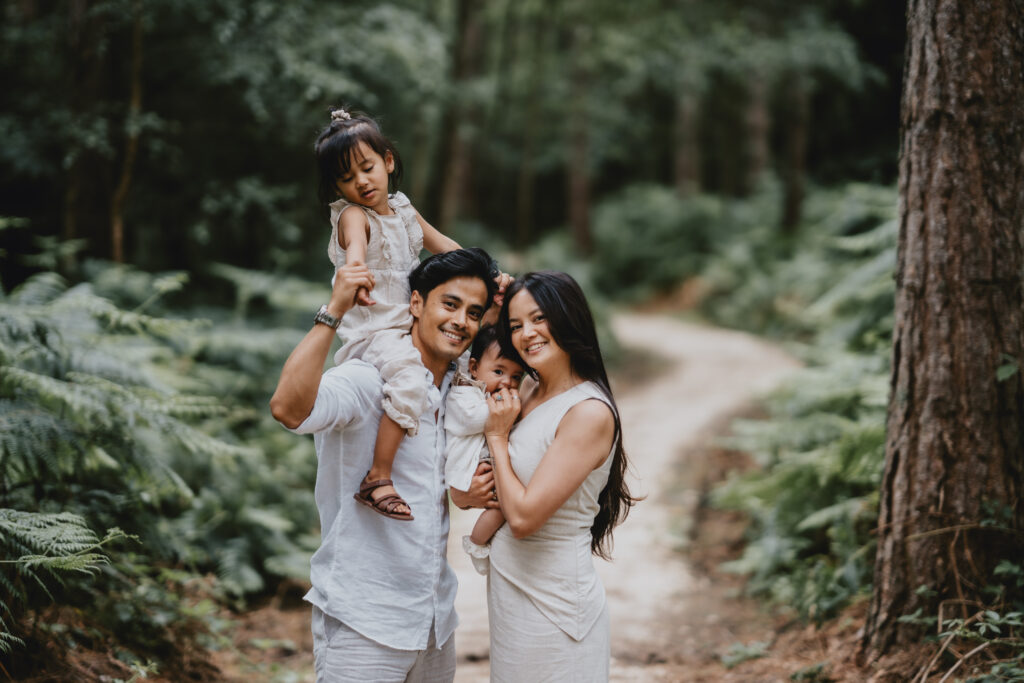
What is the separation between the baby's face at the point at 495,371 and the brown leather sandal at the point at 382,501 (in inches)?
21.3

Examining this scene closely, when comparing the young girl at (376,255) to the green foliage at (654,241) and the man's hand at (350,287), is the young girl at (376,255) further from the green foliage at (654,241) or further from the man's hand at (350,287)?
the green foliage at (654,241)

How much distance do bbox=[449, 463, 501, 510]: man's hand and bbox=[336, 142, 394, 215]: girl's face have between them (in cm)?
102

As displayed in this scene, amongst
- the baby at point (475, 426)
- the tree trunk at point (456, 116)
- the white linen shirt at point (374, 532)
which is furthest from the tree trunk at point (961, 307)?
the tree trunk at point (456, 116)

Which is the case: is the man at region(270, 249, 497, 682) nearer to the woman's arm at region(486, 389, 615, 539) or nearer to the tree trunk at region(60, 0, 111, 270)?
the woman's arm at region(486, 389, 615, 539)

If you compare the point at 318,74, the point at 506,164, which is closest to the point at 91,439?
the point at 318,74

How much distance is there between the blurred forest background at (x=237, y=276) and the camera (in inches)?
146

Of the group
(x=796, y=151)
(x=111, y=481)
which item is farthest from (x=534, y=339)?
(x=796, y=151)

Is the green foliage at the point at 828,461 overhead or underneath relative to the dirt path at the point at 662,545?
overhead

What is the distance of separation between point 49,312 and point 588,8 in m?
17.0

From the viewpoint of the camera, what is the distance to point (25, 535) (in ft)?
9.34

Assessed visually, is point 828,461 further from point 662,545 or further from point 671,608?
point 662,545

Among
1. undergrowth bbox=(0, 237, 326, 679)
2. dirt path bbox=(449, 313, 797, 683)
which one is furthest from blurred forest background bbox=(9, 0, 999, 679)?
dirt path bbox=(449, 313, 797, 683)

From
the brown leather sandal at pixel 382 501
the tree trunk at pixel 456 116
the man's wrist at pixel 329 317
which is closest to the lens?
the man's wrist at pixel 329 317

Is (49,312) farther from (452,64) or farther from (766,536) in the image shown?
(452,64)
